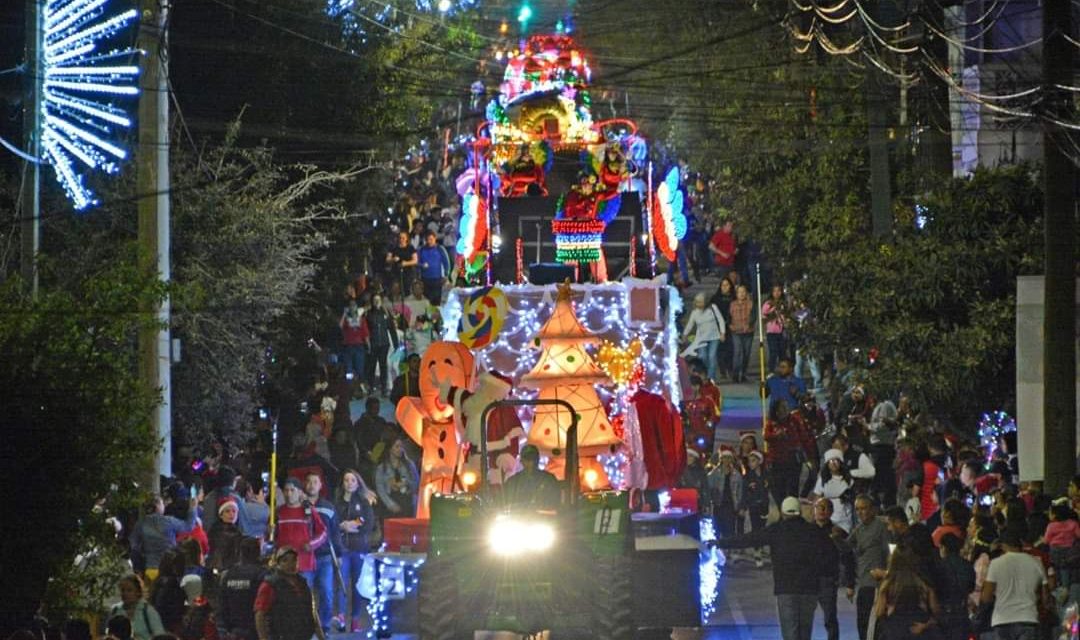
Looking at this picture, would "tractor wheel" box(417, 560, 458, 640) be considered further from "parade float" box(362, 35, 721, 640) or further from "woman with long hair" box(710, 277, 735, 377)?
"woman with long hair" box(710, 277, 735, 377)

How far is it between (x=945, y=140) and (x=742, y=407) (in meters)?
5.02

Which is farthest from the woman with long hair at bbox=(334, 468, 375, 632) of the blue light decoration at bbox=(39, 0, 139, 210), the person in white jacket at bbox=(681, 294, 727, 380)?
the person in white jacket at bbox=(681, 294, 727, 380)

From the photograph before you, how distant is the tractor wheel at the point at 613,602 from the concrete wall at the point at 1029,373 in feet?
21.8

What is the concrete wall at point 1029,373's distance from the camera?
20.8 metres

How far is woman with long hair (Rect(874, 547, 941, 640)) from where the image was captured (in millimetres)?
14883

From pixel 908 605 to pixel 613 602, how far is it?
2.17 metres

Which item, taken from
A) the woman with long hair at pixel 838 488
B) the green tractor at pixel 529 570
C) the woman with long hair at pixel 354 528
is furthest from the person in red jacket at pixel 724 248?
the green tractor at pixel 529 570

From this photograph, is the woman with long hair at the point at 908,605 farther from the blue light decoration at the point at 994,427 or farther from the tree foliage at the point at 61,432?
the blue light decoration at the point at 994,427

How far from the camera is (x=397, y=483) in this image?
2242cm

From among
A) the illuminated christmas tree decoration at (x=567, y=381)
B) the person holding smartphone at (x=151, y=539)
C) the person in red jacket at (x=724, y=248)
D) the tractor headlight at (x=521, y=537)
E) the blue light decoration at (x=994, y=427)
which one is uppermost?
the person in red jacket at (x=724, y=248)

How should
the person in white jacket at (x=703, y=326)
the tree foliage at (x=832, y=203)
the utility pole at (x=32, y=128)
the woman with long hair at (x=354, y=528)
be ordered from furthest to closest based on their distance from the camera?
the person in white jacket at (x=703, y=326), the tree foliage at (x=832, y=203), the utility pole at (x=32, y=128), the woman with long hair at (x=354, y=528)

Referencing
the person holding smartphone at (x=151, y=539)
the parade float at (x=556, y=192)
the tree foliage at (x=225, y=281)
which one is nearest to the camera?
the person holding smartphone at (x=151, y=539)

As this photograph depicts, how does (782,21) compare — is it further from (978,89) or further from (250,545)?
(250,545)

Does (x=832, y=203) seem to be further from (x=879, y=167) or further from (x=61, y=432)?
(x=61, y=432)
